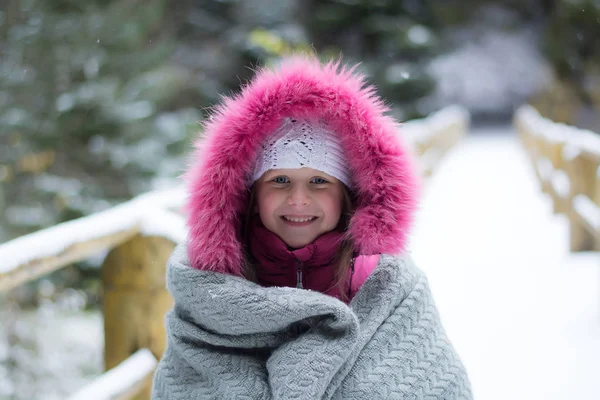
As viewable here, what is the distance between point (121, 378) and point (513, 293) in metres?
3.08

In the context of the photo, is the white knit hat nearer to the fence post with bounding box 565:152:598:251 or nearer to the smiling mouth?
the smiling mouth

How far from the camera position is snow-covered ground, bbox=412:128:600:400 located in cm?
303

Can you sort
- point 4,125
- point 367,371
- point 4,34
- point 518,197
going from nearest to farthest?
point 367,371, point 4,125, point 4,34, point 518,197

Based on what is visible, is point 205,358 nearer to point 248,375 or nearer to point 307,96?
point 248,375

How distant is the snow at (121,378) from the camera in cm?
197

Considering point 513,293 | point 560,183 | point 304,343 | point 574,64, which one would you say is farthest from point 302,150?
point 574,64

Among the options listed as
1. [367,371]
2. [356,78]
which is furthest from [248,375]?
[356,78]

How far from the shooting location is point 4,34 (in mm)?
6555

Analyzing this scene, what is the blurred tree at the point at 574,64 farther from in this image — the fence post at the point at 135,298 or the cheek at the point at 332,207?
the cheek at the point at 332,207

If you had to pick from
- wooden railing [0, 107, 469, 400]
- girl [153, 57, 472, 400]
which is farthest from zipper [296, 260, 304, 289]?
A: wooden railing [0, 107, 469, 400]

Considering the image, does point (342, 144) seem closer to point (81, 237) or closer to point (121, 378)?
point (81, 237)

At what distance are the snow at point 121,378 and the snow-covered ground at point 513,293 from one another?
43.5 inches

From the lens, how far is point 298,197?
1542mm

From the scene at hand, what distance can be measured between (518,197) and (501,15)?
2180 centimetres
